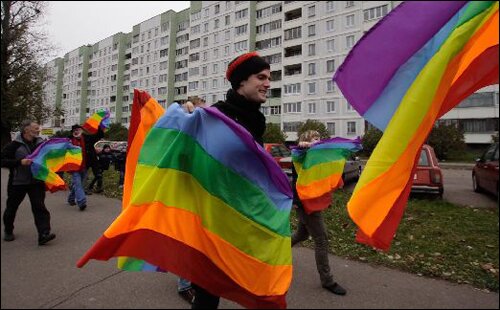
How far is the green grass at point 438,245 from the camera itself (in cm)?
441

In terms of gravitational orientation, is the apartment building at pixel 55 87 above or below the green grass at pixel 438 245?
above

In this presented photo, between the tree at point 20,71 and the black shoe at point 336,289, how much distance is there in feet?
13.3

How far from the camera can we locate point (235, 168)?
2.20 meters

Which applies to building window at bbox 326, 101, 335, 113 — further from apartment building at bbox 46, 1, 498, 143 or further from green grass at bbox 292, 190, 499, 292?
green grass at bbox 292, 190, 499, 292

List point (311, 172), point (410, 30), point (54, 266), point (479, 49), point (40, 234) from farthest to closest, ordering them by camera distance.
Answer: point (40, 234) → point (311, 172) → point (54, 266) → point (479, 49) → point (410, 30)

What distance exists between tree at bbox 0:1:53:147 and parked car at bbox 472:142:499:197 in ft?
32.6

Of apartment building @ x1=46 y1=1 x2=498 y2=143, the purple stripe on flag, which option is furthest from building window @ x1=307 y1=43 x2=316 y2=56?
the purple stripe on flag

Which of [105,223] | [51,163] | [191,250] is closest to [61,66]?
[51,163]

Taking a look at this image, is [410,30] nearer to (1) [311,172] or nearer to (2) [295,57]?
(1) [311,172]

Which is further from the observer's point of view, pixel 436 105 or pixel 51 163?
pixel 51 163

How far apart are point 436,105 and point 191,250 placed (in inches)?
66.9

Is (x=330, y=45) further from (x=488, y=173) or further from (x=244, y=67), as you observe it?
(x=244, y=67)

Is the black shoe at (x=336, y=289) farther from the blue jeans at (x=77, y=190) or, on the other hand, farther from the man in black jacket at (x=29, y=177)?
the blue jeans at (x=77, y=190)

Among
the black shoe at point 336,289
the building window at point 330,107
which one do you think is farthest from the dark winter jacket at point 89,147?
the building window at point 330,107
